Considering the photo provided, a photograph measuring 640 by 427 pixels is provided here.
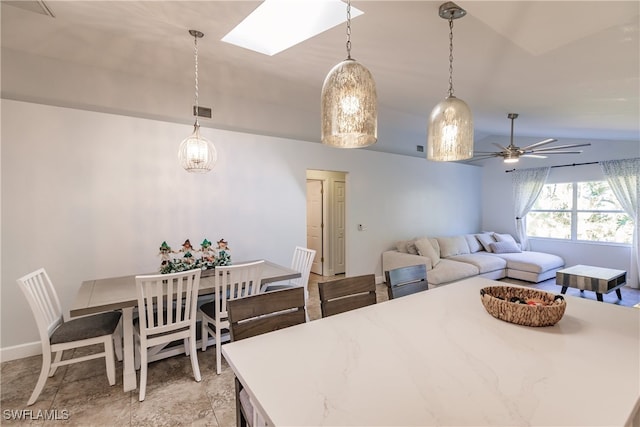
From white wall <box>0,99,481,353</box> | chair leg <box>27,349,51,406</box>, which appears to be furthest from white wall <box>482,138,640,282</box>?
chair leg <box>27,349,51,406</box>

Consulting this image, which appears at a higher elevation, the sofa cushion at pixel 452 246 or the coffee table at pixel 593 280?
the sofa cushion at pixel 452 246

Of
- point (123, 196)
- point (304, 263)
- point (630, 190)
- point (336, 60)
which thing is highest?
point (336, 60)

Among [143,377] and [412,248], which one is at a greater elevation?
[412,248]

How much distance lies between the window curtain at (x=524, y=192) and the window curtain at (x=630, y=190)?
3.61 ft

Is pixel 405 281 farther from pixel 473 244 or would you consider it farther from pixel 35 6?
pixel 473 244

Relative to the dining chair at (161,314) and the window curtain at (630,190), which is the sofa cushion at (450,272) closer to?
the window curtain at (630,190)

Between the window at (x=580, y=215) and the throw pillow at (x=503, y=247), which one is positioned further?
the throw pillow at (x=503, y=247)

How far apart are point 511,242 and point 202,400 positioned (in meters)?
6.42

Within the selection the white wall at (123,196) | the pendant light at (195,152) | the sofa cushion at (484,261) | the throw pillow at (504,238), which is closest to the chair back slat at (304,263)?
the white wall at (123,196)

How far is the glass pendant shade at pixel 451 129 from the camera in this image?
5.13ft

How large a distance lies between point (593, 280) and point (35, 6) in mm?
6761

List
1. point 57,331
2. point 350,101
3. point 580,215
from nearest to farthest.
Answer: point 350,101
point 57,331
point 580,215

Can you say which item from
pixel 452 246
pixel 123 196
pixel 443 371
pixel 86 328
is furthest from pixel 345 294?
pixel 452 246

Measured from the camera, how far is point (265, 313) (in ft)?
4.91
